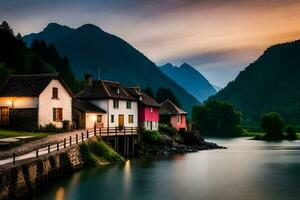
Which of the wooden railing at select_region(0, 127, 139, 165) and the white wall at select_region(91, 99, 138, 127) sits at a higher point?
the white wall at select_region(91, 99, 138, 127)

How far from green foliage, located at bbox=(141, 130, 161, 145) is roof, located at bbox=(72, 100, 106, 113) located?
27.4 feet

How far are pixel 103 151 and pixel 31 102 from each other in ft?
40.4

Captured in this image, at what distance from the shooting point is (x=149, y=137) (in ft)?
250

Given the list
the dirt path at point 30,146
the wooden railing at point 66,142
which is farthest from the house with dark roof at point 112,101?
the dirt path at point 30,146

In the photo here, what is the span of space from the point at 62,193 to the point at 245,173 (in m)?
24.6

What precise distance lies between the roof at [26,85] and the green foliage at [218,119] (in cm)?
12506

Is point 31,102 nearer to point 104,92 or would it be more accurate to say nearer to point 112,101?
point 104,92

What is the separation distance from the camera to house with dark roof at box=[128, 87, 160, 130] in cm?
8138

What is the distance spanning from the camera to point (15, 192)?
28484 mm

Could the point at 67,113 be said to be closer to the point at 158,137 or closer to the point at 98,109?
the point at 98,109

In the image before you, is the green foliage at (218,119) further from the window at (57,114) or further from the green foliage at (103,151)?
the green foliage at (103,151)

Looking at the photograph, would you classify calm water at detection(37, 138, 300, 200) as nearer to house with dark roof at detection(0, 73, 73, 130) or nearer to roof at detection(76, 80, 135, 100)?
house with dark roof at detection(0, 73, 73, 130)

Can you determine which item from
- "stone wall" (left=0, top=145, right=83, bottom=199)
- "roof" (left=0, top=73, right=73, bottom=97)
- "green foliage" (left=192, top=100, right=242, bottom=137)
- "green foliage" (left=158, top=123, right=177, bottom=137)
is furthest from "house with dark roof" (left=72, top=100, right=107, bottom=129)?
"green foliage" (left=192, top=100, right=242, bottom=137)

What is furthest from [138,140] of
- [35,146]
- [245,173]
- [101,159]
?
[35,146]
